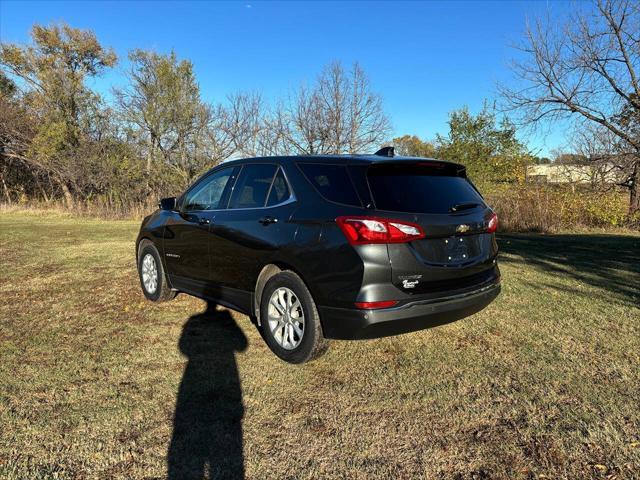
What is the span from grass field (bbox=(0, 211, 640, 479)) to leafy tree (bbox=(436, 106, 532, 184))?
13472 mm

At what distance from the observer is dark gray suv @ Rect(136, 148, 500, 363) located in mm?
3139

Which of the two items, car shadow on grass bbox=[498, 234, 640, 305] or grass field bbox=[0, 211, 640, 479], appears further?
car shadow on grass bbox=[498, 234, 640, 305]

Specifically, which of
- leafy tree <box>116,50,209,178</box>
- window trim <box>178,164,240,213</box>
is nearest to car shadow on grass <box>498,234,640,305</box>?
window trim <box>178,164,240,213</box>

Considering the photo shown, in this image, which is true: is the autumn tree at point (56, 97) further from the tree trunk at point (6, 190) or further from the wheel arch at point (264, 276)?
the wheel arch at point (264, 276)

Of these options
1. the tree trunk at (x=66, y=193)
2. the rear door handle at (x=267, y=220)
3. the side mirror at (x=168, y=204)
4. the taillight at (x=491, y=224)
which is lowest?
the taillight at (x=491, y=224)

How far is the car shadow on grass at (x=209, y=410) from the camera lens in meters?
2.39

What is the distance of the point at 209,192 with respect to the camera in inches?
192

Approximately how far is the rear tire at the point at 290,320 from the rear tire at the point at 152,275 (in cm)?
211

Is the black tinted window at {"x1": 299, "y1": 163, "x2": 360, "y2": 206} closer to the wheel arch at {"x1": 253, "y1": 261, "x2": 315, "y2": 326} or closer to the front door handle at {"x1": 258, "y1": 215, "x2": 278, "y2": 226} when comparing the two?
the front door handle at {"x1": 258, "y1": 215, "x2": 278, "y2": 226}

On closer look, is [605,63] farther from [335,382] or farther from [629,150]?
[335,382]

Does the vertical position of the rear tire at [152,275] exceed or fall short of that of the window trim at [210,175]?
it falls short

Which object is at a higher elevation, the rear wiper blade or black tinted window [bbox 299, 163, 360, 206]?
black tinted window [bbox 299, 163, 360, 206]

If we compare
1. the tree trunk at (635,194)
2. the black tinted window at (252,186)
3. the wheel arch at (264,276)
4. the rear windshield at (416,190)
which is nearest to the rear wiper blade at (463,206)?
the rear windshield at (416,190)

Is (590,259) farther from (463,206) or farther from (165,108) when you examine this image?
(165,108)
